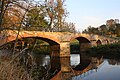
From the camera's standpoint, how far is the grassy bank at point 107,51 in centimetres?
3216

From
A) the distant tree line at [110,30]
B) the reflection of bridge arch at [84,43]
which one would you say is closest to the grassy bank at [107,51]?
the reflection of bridge arch at [84,43]

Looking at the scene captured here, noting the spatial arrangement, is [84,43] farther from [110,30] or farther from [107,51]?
[110,30]

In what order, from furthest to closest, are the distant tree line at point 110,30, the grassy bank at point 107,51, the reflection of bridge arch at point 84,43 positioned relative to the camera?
the distant tree line at point 110,30 < the reflection of bridge arch at point 84,43 < the grassy bank at point 107,51

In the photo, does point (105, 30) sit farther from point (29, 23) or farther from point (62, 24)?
point (29, 23)

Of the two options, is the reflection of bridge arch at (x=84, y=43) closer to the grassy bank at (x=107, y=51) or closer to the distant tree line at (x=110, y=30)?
the grassy bank at (x=107, y=51)

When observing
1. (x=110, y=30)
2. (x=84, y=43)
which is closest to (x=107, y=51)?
(x=84, y=43)

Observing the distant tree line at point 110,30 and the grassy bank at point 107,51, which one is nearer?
the grassy bank at point 107,51

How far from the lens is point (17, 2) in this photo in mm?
4285

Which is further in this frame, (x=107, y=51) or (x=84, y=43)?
(x=84, y=43)

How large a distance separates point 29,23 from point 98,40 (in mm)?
41616

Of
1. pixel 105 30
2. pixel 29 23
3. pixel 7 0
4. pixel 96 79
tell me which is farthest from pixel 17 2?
pixel 105 30

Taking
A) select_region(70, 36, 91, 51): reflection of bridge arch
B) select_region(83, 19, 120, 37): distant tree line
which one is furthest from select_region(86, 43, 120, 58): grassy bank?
select_region(83, 19, 120, 37): distant tree line

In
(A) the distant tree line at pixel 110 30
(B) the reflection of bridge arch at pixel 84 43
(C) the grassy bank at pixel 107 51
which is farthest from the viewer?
(A) the distant tree line at pixel 110 30

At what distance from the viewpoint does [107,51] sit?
34094 millimetres
